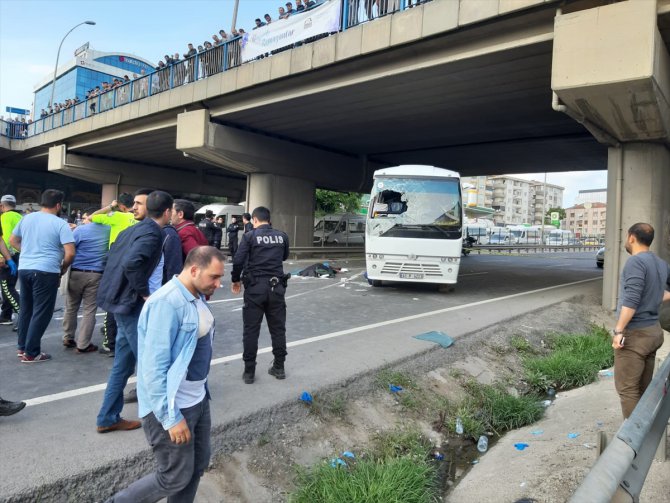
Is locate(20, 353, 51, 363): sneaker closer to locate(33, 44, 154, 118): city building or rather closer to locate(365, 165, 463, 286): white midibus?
locate(365, 165, 463, 286): white midibus

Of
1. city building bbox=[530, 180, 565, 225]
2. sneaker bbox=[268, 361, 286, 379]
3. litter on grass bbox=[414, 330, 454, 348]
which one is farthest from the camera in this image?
city building bbox=[530, 180, 565, 225]

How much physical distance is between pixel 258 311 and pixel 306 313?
401cm

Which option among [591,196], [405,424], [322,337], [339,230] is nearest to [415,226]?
[322,337]

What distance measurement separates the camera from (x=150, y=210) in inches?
153

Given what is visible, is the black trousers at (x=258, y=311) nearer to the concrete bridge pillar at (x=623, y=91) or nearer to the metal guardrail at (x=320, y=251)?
the concrete bridge pillar at (x=623, y=91)

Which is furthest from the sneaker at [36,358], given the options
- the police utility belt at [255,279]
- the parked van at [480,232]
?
the parked van at [480,232]

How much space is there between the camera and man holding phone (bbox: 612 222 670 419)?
401 cm

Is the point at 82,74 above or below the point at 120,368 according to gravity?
above

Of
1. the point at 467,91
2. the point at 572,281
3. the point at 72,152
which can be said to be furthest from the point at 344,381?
the point at 72,152

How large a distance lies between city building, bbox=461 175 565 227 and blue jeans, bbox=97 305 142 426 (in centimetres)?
11292

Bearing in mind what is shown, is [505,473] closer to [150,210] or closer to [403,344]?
[403,344]

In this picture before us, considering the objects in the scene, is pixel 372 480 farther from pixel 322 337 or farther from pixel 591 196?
pixel 591 196

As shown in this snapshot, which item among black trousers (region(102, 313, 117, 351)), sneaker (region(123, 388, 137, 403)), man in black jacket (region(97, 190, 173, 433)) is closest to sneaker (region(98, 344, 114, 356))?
black trousers (region(102, 313, 117, 351))

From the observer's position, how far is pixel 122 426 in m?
3.60
